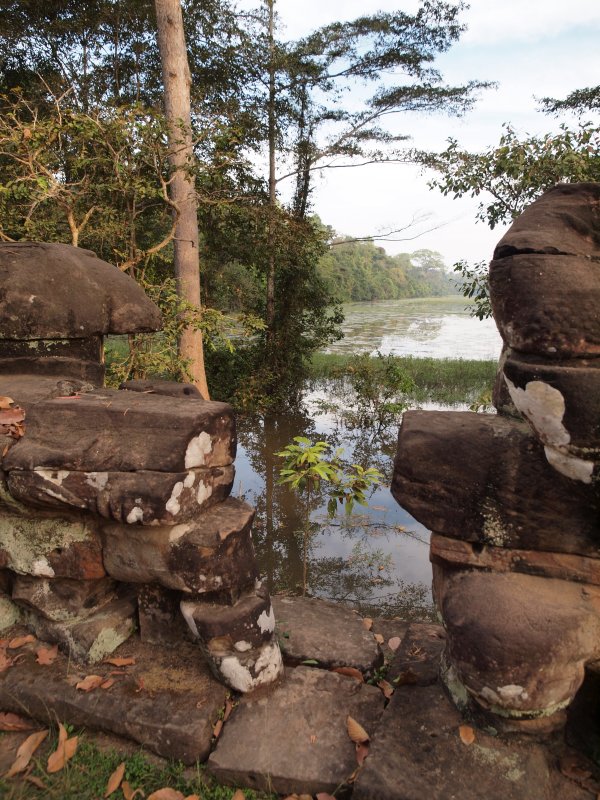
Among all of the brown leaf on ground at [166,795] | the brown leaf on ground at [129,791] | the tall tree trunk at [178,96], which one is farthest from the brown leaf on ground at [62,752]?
the tall tree trunk at [178,96]

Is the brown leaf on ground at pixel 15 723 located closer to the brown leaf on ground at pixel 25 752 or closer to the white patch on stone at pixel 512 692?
the brown leaf on ground at pixel 25 752

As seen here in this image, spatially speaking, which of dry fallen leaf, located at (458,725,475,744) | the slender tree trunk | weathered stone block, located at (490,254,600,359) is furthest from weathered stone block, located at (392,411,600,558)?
the slender tree trunk

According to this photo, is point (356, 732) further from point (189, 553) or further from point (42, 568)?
point (42, 568)

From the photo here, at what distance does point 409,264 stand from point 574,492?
75395 mm

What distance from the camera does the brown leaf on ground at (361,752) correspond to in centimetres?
201

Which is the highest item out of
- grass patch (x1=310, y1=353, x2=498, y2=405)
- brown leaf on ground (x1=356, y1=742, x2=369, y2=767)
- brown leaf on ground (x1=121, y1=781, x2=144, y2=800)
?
brown leaf on ground (x1=356, y1=742, x2=369, y2=767)

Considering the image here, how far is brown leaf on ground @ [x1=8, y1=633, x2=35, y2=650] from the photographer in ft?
8.20

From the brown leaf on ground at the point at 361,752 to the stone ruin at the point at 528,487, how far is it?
15.7 inches

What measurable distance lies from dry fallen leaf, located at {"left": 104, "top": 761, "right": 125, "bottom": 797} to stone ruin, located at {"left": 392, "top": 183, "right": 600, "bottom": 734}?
1.29 metres

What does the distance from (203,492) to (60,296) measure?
122cm

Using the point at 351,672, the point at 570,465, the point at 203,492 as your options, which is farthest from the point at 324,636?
the point at 570,465

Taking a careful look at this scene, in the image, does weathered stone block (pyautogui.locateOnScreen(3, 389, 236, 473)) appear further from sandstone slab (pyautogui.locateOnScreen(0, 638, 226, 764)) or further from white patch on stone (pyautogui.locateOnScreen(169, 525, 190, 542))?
sandstone slab (pyautogui.locateOnScreen(0, 638, 226, 764))

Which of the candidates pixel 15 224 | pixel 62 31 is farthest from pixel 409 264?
pixel 15 224

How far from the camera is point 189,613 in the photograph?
7.55 feet
